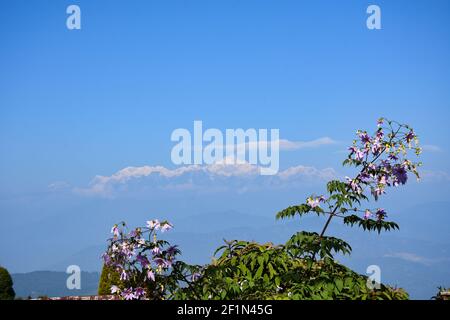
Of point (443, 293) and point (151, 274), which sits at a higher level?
point (151, 274)

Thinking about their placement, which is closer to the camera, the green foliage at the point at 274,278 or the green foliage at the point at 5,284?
the green foliage at the point at 274,278

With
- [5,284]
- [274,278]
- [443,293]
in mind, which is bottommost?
[5,284]

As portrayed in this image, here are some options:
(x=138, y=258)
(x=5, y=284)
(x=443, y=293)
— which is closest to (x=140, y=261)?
(x=138, y=258)

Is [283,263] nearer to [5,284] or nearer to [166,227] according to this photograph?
[166,227]

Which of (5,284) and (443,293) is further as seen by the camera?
(5,284)

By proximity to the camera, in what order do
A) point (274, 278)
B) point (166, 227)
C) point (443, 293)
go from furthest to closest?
point (443, 293), point (274, 278), point (166, 227)

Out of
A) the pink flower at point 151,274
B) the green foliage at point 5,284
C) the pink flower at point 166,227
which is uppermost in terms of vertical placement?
the pink flower at point 166,227

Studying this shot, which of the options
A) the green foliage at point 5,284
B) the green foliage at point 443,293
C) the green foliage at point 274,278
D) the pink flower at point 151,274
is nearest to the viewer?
the green foliage at point 274,278

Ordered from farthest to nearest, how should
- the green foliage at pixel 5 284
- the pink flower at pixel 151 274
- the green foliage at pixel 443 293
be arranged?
the green foliage at pixel 5 284 → the green foliage at pixel 443 293 → the pink flower at pixel 151 274

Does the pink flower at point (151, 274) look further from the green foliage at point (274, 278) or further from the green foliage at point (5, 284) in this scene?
the green foliage at point (5, 284)

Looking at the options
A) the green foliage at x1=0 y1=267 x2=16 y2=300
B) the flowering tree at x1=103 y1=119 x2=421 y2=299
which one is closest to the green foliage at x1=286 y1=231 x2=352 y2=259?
the flowering tree at x1=103 y1=119 x2=421 y2=299

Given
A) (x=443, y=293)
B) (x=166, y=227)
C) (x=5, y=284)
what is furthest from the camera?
(x=5, y=284)

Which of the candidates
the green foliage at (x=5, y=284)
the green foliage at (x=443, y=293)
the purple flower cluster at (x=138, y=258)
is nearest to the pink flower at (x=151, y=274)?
the purple flower cluster at (x=138, y=258)
